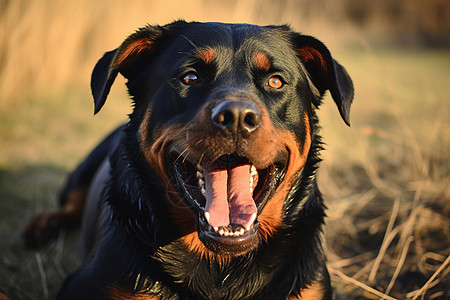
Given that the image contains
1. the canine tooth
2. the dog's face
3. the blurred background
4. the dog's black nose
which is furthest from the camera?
the blurred background

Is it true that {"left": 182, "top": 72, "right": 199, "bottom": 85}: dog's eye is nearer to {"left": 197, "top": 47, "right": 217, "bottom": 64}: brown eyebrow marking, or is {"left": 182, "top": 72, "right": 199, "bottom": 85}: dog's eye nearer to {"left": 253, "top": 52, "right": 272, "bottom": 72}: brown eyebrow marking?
{"left": 197, "top": 47, "right": 217, "bottom": 64}: brown eyebrow marking

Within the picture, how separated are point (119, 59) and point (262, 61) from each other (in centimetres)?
76

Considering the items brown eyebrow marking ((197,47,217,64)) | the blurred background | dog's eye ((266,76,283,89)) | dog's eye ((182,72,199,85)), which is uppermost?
brown eyebrow marking ((197,47,217,64))

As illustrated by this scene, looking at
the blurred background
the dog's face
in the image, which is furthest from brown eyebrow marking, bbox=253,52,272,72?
the blurred background

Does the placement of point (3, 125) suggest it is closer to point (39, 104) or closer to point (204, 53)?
point (39, 104)

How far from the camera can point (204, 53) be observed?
209 cm

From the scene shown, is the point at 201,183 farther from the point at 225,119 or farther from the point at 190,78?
the point at 190,78

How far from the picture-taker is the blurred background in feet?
9.86

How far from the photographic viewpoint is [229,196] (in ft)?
6.67

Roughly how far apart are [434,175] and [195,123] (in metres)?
2.94

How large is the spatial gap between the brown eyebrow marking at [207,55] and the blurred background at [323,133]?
1.13m

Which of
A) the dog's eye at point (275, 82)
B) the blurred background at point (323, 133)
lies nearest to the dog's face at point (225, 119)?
the dog's eye at point (275, 82)

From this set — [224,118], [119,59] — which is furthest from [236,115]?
[119,59]

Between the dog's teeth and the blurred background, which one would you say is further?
the blurred background
